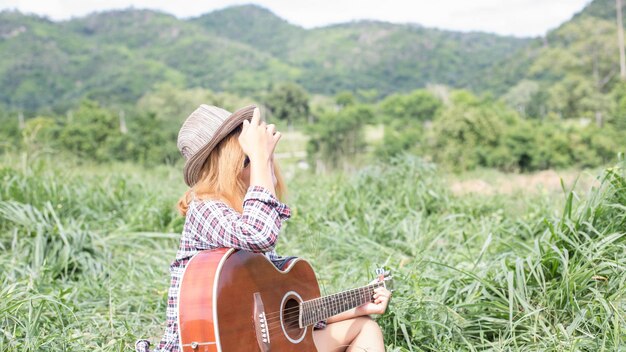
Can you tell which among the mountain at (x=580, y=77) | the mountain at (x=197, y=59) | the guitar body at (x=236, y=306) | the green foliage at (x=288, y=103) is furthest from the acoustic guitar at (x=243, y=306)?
the mountain at (x=197, y=59)

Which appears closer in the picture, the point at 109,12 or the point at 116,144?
the point at 116,144

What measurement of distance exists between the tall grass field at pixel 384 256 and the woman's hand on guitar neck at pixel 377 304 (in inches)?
8.4

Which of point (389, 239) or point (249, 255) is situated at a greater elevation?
point (249, 255)

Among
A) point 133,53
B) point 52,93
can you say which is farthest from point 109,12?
point 52,93

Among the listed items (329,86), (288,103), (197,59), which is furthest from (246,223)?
(197,59)

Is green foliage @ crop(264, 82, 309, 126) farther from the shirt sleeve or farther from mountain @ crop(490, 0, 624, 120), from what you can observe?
the shirt sleeve

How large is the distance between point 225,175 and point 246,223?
0.25m

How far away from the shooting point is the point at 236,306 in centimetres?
178

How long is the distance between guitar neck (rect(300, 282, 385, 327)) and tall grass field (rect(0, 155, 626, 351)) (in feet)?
1.02

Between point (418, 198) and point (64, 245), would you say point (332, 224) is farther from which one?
point (64, 245)

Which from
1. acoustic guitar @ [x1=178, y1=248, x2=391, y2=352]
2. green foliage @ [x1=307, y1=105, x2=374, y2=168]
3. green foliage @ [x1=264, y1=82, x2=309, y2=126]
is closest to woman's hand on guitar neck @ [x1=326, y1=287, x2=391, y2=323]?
acoustic guitar @ [x1=178, y1=248, x2=391, y2=352]

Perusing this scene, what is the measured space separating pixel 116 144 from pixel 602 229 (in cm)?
3165

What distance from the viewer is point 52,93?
78312 mm

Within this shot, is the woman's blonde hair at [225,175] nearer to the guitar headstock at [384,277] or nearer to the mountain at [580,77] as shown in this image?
the guitar headstock at [384,277]
